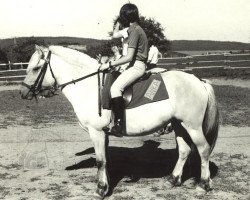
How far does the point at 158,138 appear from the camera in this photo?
409 inches

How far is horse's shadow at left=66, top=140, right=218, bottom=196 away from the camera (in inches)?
294

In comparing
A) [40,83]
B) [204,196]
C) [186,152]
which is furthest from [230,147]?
[40,83]

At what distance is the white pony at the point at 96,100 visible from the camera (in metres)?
6.17

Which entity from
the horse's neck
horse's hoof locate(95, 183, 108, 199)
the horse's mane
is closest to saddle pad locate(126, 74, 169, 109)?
the horse's neck

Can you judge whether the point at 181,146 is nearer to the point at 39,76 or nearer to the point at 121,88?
the point at 121,88

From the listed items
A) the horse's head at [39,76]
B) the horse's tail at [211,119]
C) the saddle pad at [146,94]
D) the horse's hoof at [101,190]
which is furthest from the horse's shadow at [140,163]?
the horse's head at [39,76]

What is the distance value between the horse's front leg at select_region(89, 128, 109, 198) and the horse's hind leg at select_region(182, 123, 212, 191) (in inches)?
52.9

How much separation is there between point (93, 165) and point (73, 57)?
2703mm

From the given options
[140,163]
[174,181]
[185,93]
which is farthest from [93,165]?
[185,93]

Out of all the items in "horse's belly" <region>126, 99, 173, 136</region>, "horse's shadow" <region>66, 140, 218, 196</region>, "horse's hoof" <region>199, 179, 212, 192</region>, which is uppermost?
"horse's belly" <region>126, 99, 173, 136</region>

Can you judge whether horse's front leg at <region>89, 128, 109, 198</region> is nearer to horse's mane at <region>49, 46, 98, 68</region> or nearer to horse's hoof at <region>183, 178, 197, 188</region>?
horse's mane at <region>49, 46, 98, 68</region>

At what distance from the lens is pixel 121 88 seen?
5941mm

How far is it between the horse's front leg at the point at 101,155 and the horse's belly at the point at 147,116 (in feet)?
1.47

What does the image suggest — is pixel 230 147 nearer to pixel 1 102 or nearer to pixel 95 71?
pixel 95 71
